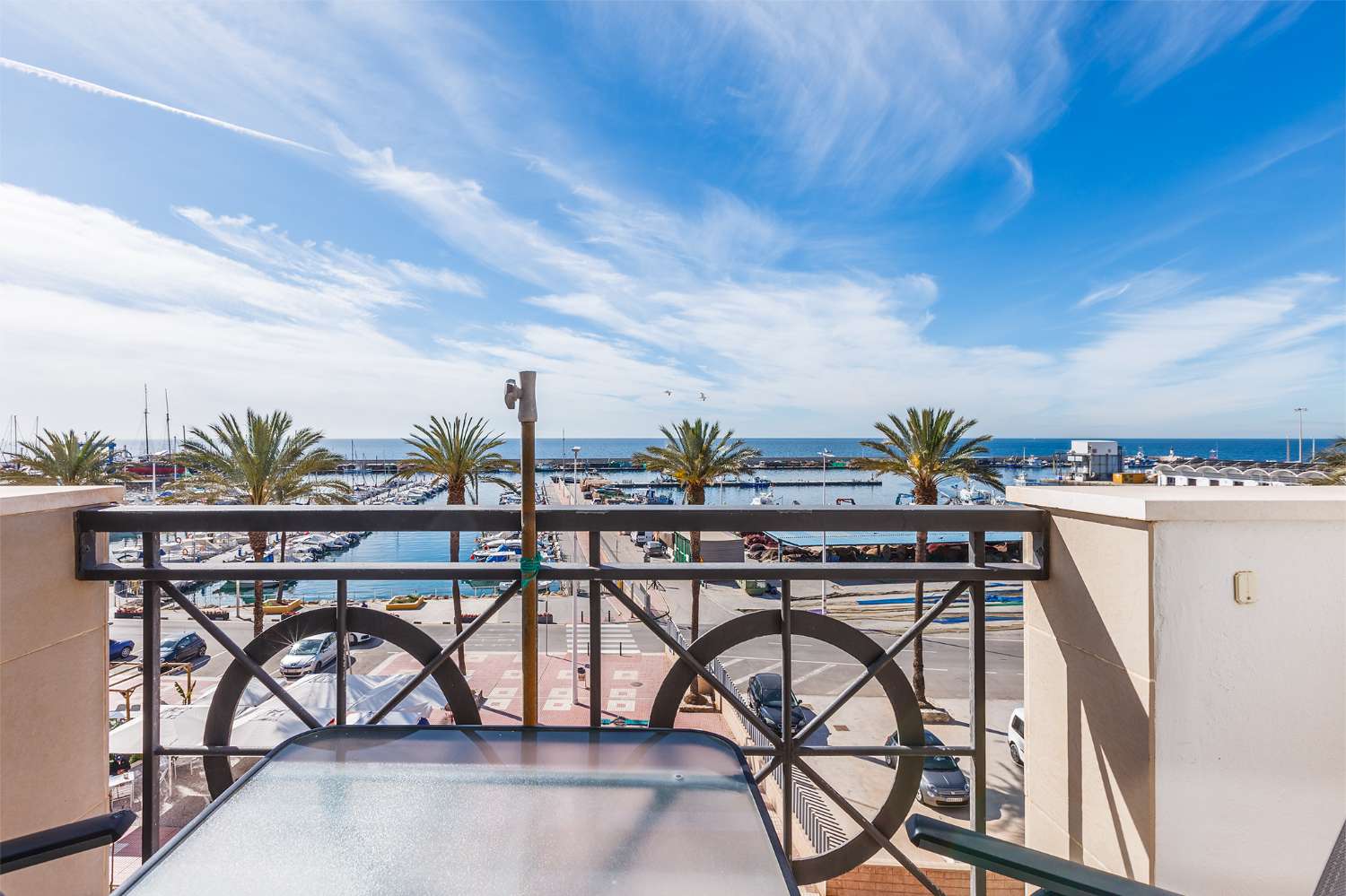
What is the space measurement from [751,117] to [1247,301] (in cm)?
4508

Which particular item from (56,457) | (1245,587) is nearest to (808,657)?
(1245,587)

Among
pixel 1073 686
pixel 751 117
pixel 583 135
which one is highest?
pixel 751 117

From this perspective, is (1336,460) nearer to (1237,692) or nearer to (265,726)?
(1237,692)

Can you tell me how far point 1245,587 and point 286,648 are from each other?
2.61 metres

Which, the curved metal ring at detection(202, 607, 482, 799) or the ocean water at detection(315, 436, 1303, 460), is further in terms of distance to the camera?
the ocean water at detection(315, 436, 1303, 460)

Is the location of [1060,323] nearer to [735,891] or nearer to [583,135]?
[583,135]

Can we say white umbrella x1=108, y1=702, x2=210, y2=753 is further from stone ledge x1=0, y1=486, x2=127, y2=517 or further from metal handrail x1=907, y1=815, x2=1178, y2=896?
metal handrail x1=907, y1=815, x2=1178, y2=896

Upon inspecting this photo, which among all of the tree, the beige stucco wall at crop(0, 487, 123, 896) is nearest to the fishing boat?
the beige stucco wall at crop(0, 487, 123, 896)

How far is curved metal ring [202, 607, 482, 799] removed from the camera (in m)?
1.69

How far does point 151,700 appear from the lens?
1.72 metres

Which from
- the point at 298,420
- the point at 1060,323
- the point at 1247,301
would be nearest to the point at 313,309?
the point at 298,420

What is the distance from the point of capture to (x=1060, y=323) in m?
43.8

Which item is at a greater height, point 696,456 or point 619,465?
point 696,456

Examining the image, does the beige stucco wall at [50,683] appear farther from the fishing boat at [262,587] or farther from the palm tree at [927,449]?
the palm tree at [927,449]
